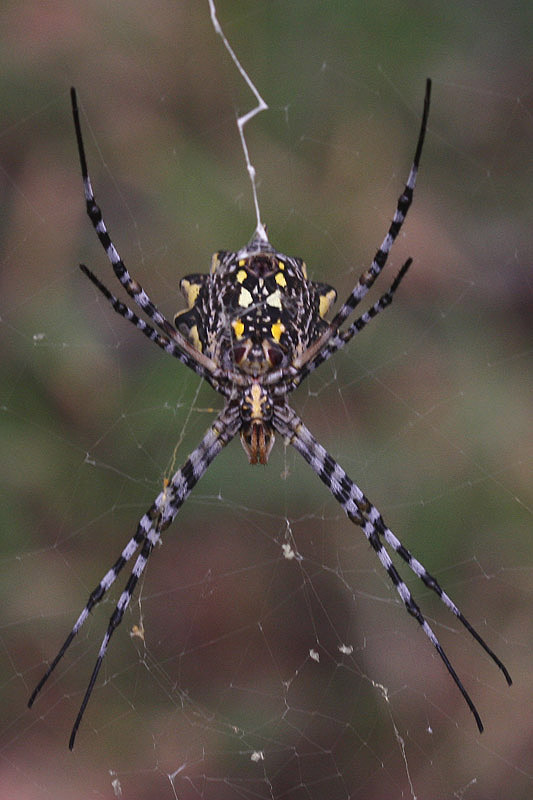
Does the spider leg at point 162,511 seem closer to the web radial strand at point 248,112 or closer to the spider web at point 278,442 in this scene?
the spider web at point 278,442

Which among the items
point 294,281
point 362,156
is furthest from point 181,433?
point 362,156

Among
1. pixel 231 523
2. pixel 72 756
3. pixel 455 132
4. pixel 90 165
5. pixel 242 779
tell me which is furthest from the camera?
pixel 455 132

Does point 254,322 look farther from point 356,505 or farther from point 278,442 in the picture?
point 278,442

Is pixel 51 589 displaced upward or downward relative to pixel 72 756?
upward

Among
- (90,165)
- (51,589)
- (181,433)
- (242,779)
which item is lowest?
(242,779)

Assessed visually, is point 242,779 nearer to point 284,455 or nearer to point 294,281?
point 284,455

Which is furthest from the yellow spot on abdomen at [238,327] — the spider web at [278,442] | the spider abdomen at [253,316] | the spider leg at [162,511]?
the spider web at [278,442]
